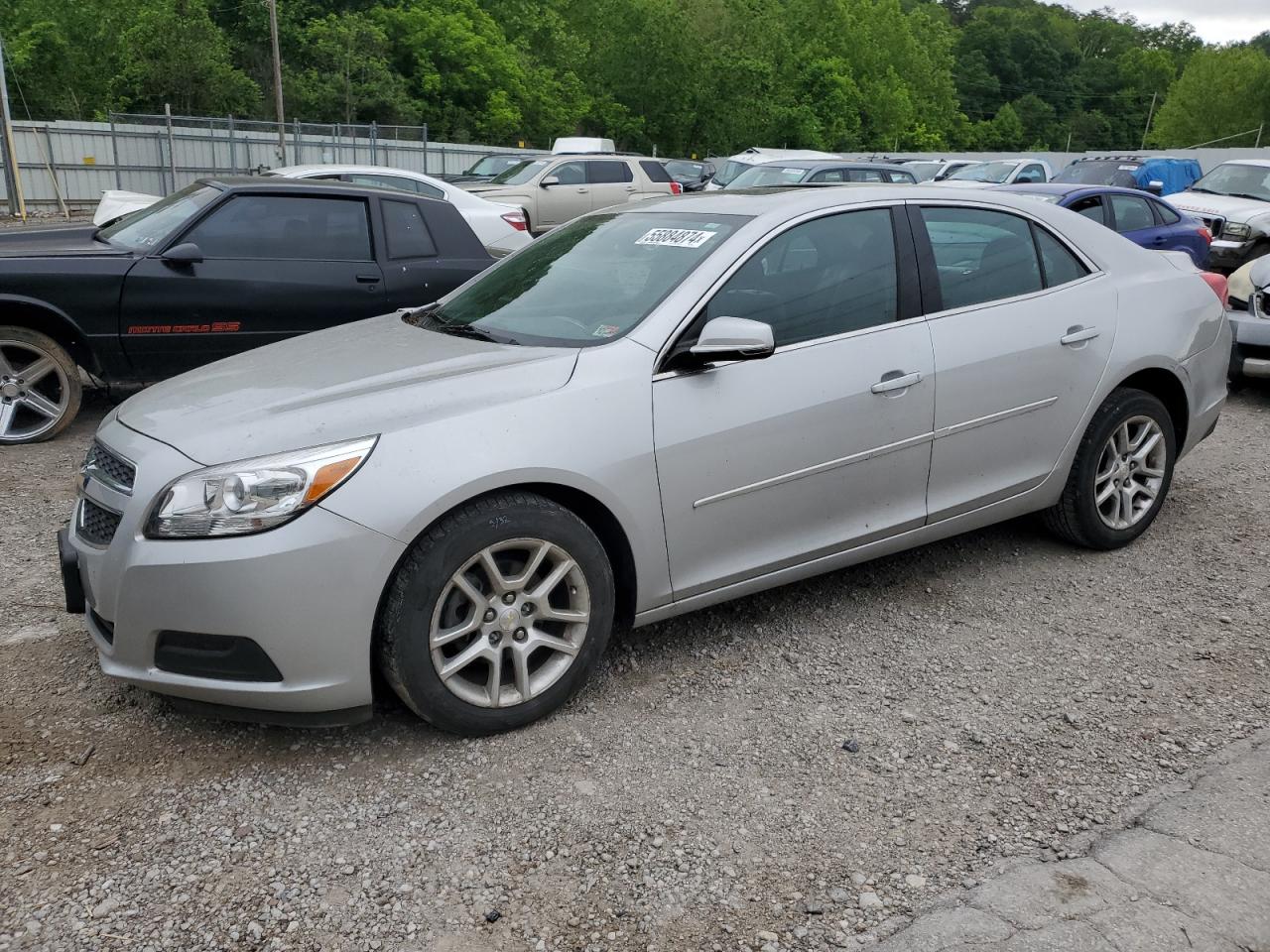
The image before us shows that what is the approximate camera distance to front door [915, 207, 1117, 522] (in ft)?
14.2

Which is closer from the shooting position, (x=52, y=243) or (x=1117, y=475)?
(x=1117, y=475)

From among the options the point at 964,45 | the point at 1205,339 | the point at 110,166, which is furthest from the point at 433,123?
the point at 964,45

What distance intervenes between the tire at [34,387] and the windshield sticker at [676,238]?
4.08 meters

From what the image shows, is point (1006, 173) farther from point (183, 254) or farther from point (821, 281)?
point (821, 281)

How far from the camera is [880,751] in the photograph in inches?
135

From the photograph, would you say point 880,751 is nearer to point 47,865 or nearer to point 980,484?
point 980,484

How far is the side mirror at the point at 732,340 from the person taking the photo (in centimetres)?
361

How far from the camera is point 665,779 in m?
3.29

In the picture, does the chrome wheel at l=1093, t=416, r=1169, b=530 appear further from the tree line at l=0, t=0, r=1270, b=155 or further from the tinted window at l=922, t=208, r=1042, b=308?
the tree line at l=0, t=0, r=1270, b=155

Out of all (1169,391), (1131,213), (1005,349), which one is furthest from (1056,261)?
(1131,213)

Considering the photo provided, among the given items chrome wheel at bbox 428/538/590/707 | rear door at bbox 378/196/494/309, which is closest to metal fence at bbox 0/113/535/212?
rear door at bbox 378/196/494/309

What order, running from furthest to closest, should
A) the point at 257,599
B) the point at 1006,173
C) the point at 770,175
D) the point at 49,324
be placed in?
the point at 1006,173 → the point at 770,175 → the point at 49,324 → the point at 257,599

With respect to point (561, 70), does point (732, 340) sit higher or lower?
lower

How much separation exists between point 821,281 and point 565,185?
15.6 m
